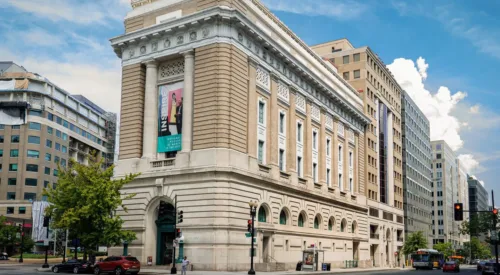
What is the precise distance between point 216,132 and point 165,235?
11.4 m

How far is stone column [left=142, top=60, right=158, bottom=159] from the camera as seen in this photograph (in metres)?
53.4

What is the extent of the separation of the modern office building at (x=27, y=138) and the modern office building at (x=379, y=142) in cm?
6052

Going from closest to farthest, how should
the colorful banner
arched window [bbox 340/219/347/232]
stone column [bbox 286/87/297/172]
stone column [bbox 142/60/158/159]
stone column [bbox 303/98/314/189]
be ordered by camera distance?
the colorful banner
stone column [bbox 142/60/158/159]
stone column [bbox 286/87/297/172]
stone column [bbox 303/98/314/189]
arched window [bbox 340/219/347/232]

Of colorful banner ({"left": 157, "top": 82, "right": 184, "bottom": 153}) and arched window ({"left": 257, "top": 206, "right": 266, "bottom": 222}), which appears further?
arched window ({"left": 257, "top": 206, "right": 266, "bottom": 222})

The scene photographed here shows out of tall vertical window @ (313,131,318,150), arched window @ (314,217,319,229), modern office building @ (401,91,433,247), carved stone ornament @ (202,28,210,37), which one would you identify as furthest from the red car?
modern office building @ (401,91,433,247)

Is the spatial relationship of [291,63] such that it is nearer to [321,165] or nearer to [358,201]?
[321,165]

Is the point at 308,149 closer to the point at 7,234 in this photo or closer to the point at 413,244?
the point at 413,244

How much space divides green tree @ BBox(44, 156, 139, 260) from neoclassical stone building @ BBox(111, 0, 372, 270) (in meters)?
3.95

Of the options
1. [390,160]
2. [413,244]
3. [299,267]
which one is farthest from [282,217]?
[413,244]

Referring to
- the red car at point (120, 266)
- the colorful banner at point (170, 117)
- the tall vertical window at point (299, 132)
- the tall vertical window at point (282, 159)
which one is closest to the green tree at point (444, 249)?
the tall vertical window at point (299, 132)

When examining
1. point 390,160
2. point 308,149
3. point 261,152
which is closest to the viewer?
point 261,152

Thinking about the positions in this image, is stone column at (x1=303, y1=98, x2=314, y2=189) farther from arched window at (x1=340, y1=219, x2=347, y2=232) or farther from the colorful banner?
the colorful banner

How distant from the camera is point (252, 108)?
52.9 metres

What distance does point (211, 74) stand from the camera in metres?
49.7
